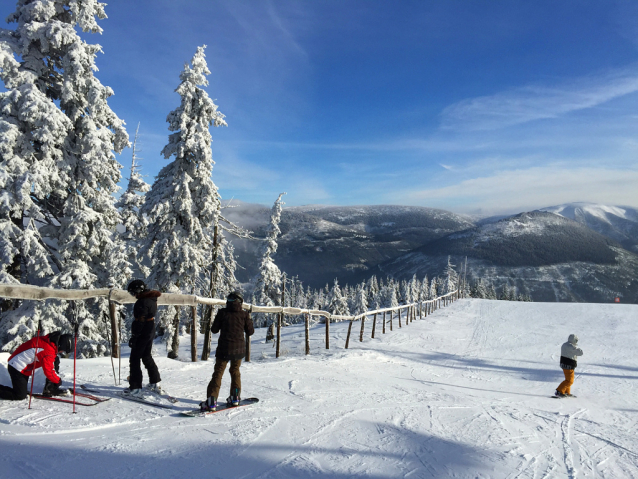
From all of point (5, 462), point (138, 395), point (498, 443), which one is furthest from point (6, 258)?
point (498, 443)

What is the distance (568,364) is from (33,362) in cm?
1057

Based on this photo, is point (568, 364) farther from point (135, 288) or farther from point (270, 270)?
point (270, 270)

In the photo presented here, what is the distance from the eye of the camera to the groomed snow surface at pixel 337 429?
12.0 feet

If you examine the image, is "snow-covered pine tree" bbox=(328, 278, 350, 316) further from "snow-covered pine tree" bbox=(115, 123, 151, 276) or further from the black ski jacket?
the black ski jacket

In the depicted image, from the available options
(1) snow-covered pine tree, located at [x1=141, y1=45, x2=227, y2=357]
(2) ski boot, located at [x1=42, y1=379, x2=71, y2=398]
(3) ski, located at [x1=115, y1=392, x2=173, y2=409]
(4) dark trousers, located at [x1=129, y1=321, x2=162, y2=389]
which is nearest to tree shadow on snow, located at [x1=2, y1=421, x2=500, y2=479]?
(3) ski, located at [x1=115, y1=392, x2=173, y2=409]

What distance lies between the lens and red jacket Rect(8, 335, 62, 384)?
5.02 metres

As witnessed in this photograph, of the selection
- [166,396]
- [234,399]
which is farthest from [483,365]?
[166,396]

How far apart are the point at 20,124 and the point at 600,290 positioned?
229618 mm

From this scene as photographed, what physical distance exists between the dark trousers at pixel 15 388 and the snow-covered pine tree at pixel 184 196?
439 inches

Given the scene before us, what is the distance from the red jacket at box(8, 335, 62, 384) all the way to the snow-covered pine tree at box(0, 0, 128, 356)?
730 cm

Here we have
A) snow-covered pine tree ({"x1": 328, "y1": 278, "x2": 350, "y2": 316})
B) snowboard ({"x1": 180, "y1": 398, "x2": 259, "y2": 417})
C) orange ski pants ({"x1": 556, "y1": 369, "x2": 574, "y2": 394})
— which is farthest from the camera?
snow-covered pine tree ({"x1": 328, "y1": 278, "x2": 350, "y2": 316})

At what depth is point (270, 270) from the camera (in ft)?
96.3

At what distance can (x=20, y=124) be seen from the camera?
36.3 feet

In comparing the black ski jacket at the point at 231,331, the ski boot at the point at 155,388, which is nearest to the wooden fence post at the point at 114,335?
the ski boot at the point at 155,388
